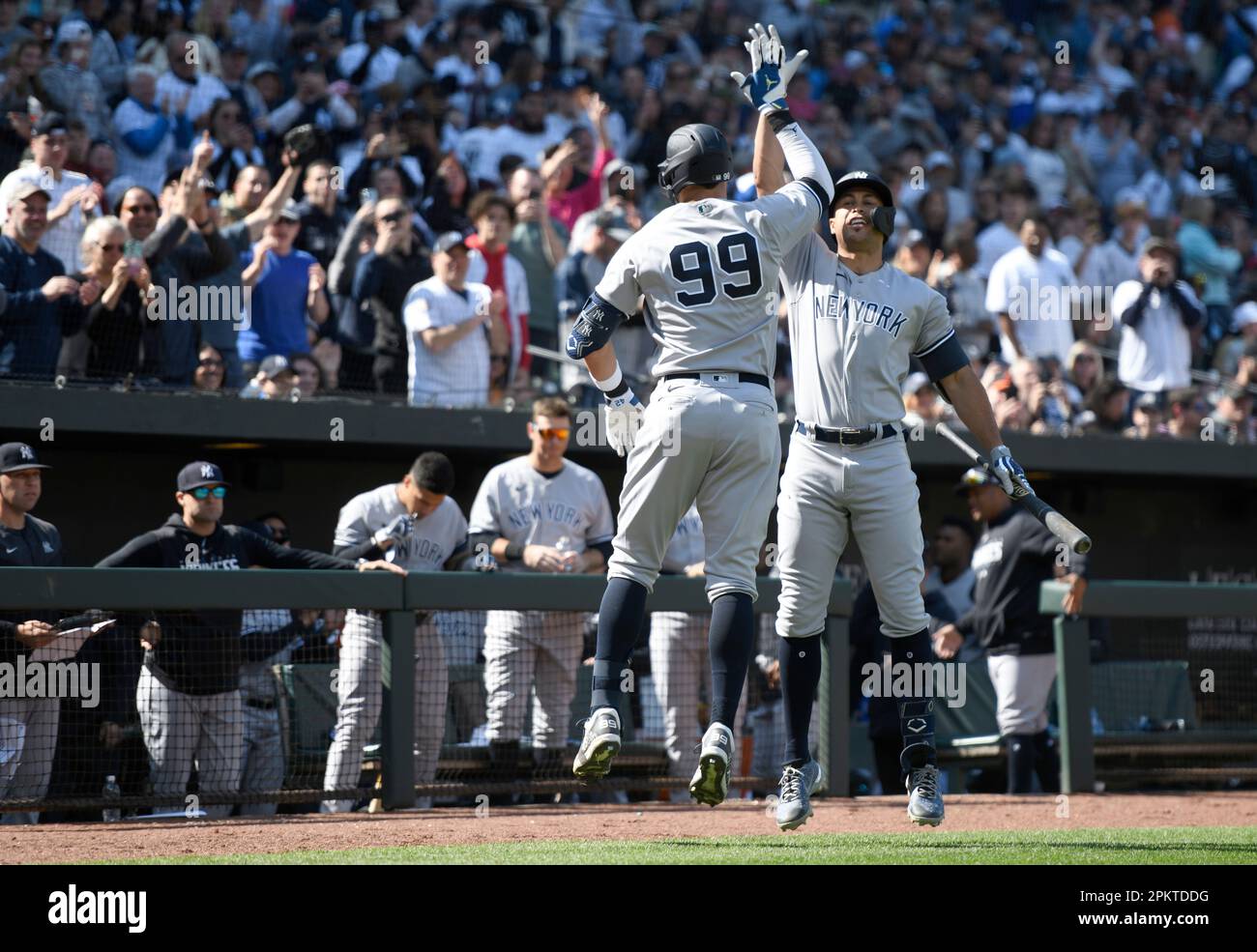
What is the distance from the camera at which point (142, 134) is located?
35.4 ft

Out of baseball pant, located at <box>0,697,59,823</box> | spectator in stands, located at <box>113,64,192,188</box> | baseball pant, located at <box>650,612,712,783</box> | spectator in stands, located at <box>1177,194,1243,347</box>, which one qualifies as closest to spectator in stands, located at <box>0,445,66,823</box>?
baseball pant, located at <box>0,697,59,823</box>

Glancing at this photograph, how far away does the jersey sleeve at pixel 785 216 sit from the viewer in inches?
216

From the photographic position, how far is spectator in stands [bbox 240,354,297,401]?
31.9 feet

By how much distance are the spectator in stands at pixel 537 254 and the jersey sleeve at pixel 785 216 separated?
590 centimetres

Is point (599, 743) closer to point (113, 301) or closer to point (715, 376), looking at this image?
point (715, 376)

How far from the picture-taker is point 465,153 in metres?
12.7

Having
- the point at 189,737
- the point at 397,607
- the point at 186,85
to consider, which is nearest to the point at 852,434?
the point at 397,607

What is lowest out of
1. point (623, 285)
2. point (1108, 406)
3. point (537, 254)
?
point (623, 285)

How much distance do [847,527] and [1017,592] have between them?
332cm

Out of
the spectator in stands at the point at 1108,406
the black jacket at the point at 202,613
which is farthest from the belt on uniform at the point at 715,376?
the spectator in stands at the point at 1108,406

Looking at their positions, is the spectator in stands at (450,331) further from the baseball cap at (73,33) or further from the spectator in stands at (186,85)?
the baseball cap at (73,33)

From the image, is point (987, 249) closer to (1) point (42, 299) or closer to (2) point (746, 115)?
(2) point (746, 115)

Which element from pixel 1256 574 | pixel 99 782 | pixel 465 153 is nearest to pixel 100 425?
pixel 99 782

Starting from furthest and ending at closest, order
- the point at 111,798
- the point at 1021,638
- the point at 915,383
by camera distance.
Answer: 1. the point at 915,383
2. the point at 1021,638
3. the point at 111,798
